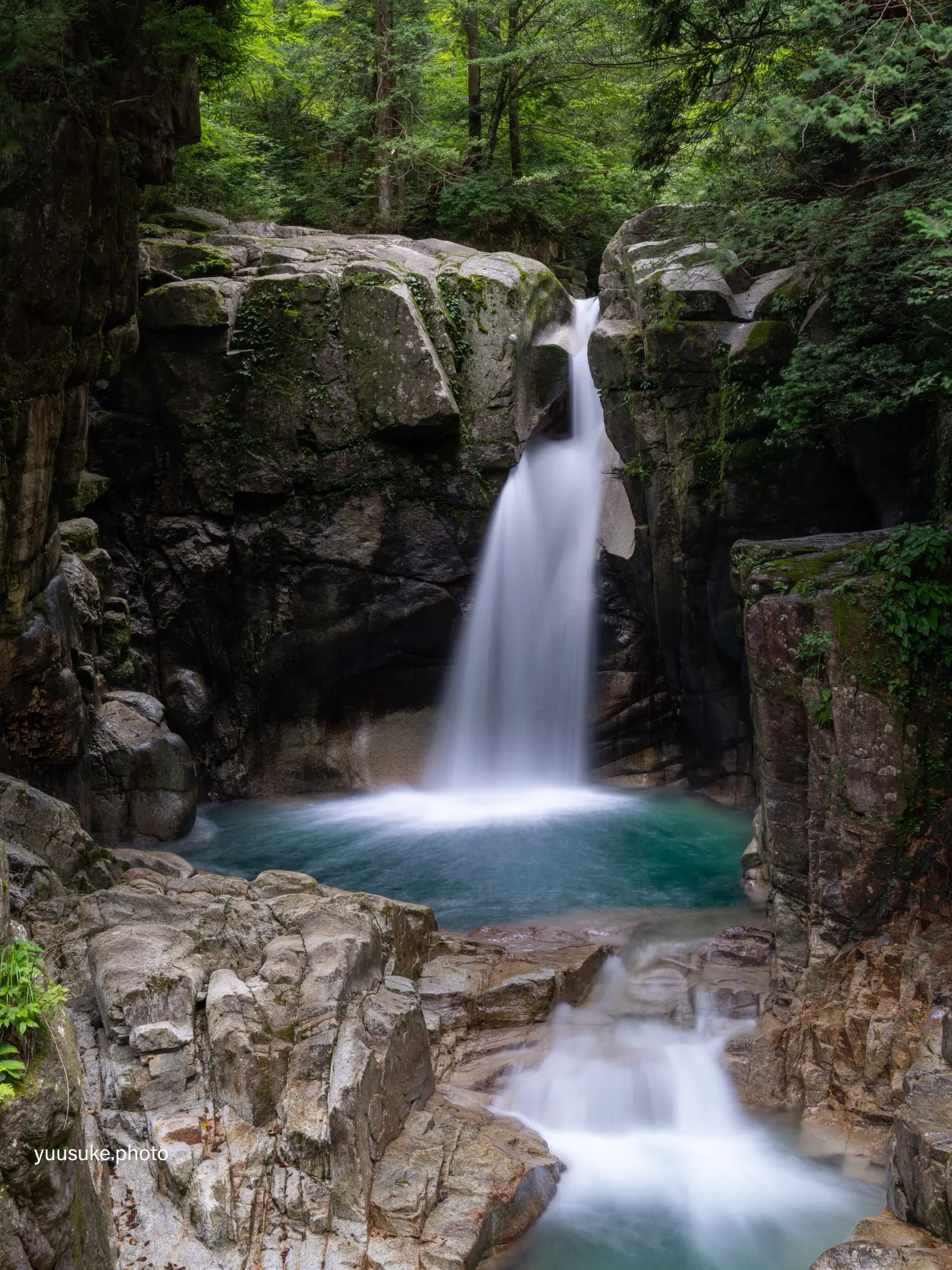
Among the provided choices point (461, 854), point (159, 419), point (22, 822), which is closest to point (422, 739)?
point (461, 854)

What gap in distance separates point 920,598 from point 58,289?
27.4 feet

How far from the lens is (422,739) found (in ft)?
58.4

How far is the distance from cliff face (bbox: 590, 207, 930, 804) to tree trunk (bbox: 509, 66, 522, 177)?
6.06m

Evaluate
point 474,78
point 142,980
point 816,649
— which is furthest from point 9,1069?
point 474,78

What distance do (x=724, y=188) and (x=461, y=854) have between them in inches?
363

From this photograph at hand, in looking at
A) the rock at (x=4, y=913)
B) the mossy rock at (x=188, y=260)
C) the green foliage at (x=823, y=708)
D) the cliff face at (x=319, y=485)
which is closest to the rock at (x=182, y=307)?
the cliff face at (x=319, y=485)

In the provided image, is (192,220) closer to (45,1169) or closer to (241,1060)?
(241,1060)

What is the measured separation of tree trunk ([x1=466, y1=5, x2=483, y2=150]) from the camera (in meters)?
21.2

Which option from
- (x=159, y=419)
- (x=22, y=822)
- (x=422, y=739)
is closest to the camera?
(x=22, y=822)

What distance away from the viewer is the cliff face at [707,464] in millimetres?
13367

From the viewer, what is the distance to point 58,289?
893 centimetres

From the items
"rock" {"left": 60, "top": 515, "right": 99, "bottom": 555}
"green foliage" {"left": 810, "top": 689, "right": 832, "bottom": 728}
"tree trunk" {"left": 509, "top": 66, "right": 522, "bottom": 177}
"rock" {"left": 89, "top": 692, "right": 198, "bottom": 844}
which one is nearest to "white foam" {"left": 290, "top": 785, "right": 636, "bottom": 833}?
"rock" {"left": 89, "top": 692, "right": 198, "bottom": 844}

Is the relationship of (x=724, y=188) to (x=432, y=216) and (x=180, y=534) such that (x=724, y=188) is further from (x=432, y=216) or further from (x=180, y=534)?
(x=432, y=216)

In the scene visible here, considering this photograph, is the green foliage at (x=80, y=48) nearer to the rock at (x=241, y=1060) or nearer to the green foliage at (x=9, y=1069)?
the rock at (x=241, y=1060)
